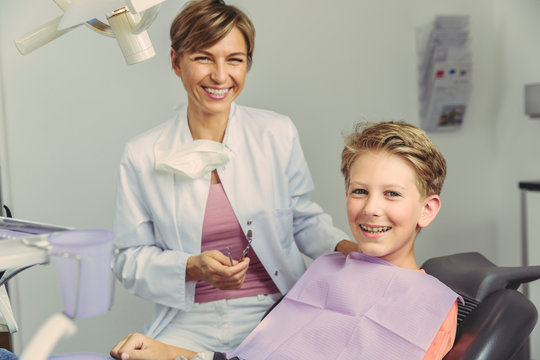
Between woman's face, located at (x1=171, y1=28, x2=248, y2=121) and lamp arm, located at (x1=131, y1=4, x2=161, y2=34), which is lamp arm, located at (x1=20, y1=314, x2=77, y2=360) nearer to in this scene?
lamp arm, located at (x1=131, y1=4, x2=161, y2=34)

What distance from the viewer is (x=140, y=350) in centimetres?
124

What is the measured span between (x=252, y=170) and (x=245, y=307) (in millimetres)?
403

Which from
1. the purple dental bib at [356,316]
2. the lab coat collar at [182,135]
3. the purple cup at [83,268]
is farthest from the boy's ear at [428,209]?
the purple cup at [83,268]

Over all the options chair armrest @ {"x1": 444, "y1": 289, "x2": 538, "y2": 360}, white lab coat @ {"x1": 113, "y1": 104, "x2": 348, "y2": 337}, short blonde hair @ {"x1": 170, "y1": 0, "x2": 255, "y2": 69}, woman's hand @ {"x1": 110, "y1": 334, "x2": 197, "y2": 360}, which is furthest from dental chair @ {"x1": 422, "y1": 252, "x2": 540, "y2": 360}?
short blonde hair @ {"x1": 170, "y1": 0, "x2": 255, "y2": 69}

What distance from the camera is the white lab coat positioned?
5.13ft

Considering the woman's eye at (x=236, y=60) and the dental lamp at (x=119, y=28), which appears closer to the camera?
the dental lamp at (x=119, y=28)

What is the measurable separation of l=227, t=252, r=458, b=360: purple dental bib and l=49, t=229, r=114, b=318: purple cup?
669 millimetres

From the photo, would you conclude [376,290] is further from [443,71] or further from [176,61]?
[443,71]

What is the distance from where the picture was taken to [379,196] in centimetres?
127

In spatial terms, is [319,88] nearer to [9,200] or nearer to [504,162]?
[504,162]

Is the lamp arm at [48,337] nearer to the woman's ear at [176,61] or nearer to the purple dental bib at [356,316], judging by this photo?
the purple dental bib at [356,316]

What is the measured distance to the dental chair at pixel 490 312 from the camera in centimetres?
108

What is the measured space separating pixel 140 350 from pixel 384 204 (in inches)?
25.0

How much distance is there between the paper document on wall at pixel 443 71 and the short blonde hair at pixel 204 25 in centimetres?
131
